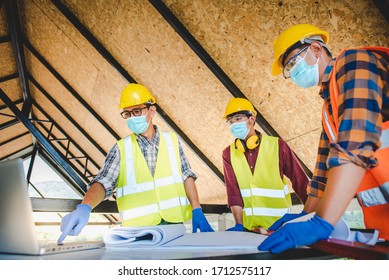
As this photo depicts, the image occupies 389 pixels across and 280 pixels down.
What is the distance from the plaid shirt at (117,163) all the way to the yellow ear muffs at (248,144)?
0.60 m

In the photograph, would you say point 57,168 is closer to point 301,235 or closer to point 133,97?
point 133,97

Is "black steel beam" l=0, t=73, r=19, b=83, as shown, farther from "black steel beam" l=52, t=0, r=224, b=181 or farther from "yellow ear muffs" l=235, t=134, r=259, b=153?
"yellow ear muffs" l=235, t=134, r=259, b=153

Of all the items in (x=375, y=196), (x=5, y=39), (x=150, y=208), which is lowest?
(x=150, y=208)

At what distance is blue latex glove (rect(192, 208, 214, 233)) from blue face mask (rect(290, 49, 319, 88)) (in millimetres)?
1265

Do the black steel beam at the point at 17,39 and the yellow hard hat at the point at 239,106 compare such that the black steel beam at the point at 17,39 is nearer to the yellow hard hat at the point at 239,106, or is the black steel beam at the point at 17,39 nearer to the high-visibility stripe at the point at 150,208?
the yellow hard hat at the point at 239,106

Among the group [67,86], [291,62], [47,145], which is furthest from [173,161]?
[67,86]

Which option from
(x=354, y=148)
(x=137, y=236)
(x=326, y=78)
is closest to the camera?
(x=354, y=148)

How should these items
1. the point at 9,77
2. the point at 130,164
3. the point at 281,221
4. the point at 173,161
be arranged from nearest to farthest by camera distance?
the point at 281,221
the point at 130,164
the point at 173,161
the point at 9,77

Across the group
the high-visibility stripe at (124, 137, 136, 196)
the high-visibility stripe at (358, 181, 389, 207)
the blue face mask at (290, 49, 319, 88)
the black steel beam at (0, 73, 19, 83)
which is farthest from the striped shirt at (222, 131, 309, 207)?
the black steel beam at (0, 73, 19, 83)

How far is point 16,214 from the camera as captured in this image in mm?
819

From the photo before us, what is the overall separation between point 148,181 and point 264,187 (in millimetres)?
1155

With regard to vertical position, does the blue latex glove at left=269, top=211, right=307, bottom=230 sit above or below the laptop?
below

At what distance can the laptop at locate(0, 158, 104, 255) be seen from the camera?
78cm

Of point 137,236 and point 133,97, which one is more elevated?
point 133,97
